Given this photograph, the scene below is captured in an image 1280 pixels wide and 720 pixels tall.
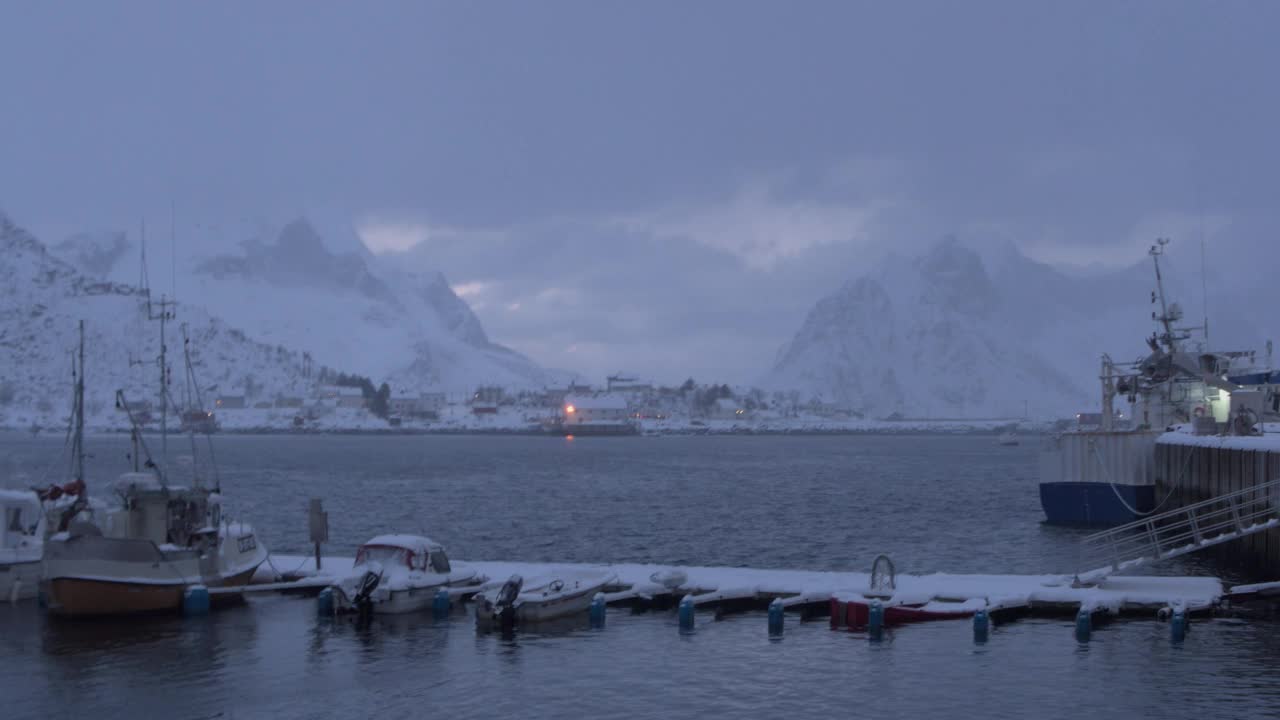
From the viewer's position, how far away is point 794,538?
53281mm

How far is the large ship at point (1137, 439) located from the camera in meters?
55.3

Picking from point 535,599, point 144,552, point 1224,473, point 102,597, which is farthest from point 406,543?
point 1224,473

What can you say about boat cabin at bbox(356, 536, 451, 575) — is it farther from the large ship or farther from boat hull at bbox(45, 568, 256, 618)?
the large ship

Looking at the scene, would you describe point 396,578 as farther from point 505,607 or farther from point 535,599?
point 535,599

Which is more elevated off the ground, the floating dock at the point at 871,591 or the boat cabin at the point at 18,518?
the boat cabin at the point at 18,518

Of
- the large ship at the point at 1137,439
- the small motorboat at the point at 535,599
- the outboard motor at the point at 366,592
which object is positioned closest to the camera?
the small motorboat at the point at 535,599

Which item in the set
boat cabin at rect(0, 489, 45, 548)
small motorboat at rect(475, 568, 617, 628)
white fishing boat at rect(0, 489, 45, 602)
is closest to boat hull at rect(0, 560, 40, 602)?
white fishing boat at rect(0, 489, 45, 602)

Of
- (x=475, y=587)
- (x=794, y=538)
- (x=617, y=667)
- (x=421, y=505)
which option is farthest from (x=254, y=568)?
(x=421, y=505)

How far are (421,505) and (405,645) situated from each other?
4731cm

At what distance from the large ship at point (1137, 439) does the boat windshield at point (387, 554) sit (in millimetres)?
35799

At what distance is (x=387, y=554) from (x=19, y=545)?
1088cm

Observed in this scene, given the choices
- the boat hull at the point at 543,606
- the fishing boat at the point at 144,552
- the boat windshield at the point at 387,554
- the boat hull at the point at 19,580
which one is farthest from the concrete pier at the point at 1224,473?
the boat hull at the point at 19,580

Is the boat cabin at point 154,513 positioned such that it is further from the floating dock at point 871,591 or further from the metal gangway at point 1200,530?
the metal gangway at point 1200,530

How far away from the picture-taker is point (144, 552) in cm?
2928
